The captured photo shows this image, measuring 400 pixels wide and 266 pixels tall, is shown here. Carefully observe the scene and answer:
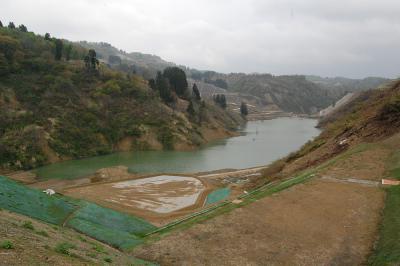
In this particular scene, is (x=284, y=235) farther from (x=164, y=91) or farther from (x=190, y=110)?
(x=190, y=110)

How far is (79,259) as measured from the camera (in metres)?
12.9

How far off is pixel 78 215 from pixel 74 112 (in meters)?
56.2

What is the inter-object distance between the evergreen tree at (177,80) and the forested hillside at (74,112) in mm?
7464

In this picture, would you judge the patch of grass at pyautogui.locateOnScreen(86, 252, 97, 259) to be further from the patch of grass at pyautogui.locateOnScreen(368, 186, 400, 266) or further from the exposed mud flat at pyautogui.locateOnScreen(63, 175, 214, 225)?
the exposed mud flat at pyautogui.locateOnScreen(63, 175, 214, 225)

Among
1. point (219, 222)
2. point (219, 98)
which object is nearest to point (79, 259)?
point (219, 222)

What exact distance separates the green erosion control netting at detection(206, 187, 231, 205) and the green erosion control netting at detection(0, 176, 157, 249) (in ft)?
38.5

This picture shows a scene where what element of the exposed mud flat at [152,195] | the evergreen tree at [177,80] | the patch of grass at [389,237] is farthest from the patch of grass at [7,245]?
the evergreen tree at [177,80]

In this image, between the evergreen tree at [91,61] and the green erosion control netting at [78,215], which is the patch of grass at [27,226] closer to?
the green erosion control netting at [78,215]

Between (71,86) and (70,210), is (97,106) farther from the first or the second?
(70,210)

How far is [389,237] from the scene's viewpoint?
17.7m

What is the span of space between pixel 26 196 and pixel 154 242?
1119cm

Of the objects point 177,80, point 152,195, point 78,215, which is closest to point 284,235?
point 78,215

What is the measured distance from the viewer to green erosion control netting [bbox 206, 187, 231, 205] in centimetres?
3819

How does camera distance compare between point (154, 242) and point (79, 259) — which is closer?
point (79, 259)
